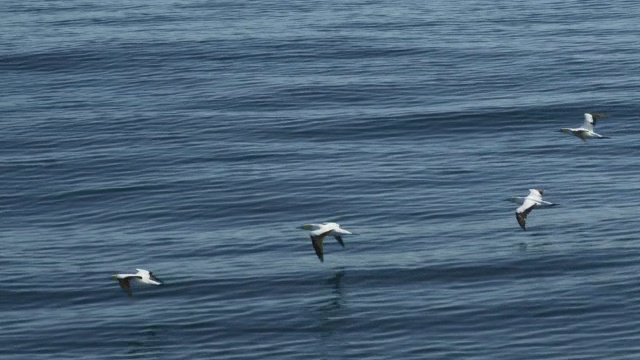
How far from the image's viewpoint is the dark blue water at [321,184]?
57.8 metres

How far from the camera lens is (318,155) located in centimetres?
8438

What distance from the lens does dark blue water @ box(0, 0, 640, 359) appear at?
57.8 m

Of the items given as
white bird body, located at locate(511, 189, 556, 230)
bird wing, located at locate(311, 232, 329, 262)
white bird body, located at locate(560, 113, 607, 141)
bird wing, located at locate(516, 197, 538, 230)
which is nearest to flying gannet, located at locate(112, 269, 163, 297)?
bird wing, located at locate(311, 232, 329, 262)

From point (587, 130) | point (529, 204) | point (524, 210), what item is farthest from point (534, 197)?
point (587, 130)

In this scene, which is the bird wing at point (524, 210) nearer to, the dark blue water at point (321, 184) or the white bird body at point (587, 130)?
the dark blue water at point (321, 184)

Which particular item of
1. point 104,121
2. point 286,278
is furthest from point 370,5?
point 286,278

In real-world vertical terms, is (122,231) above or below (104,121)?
below

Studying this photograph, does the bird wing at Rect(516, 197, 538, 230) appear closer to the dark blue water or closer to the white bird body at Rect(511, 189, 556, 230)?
the white bird body at Rect(511, 189, 556, 230)

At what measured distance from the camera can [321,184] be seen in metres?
78.1

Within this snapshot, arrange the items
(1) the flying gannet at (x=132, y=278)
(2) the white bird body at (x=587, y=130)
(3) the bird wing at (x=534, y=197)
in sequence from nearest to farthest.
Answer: (1) the flying gannet at (x=132, y=278), (3) the bird wing at (x=534, y=197), (2) the white bird body at (x=587, y=130)

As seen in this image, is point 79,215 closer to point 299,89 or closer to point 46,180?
point 46,180

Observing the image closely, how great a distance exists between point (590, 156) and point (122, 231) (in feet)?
89.4

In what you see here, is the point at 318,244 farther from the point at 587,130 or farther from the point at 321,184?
the point at 587,130

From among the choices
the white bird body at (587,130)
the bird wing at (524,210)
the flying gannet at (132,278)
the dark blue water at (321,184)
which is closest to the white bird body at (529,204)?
the bird wing at (524,210)
